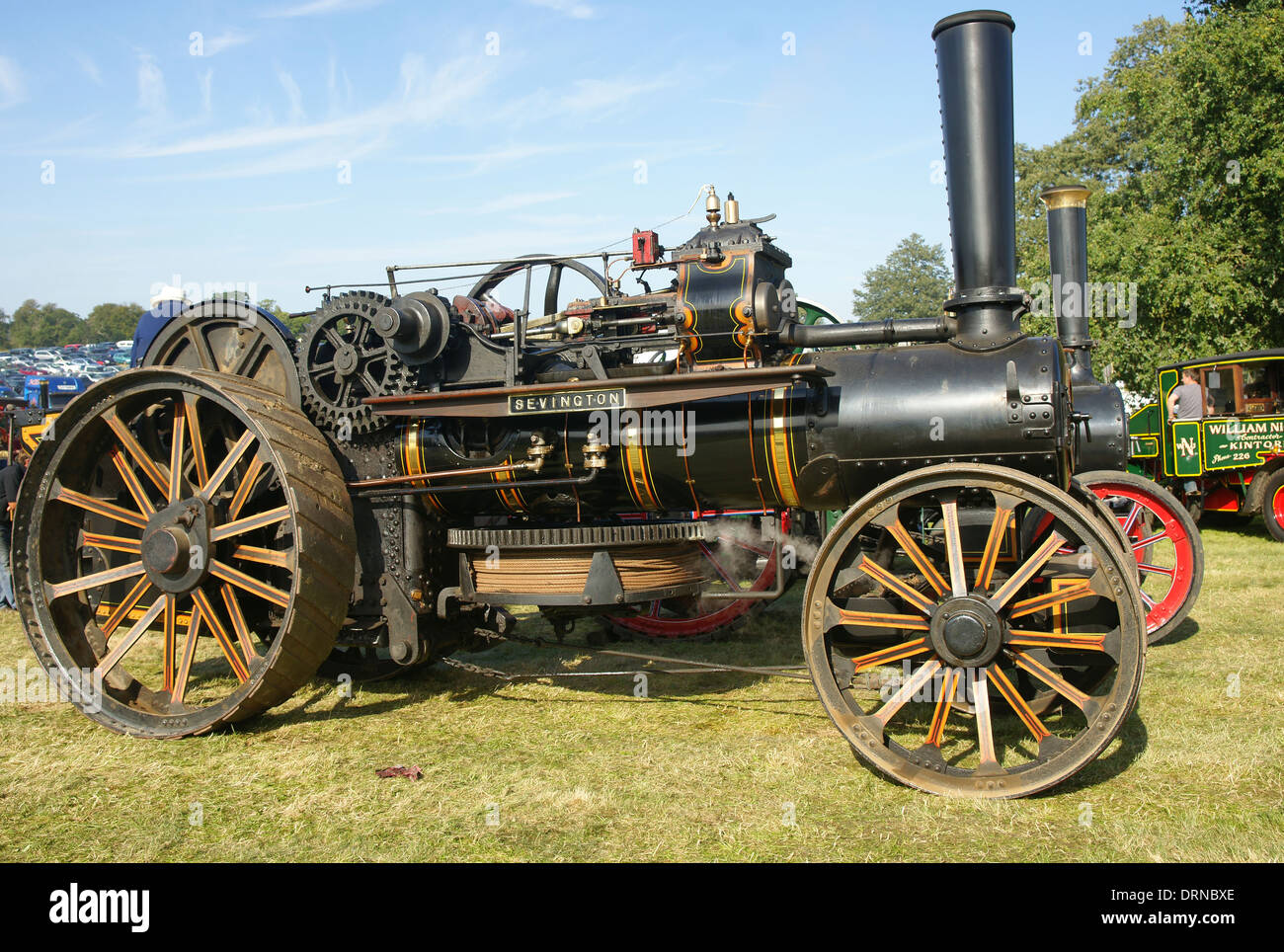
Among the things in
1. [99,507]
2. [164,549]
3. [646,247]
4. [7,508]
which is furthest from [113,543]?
[7,508]

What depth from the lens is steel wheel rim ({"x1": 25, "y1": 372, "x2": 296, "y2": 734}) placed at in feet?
16.7

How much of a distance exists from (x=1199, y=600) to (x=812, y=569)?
5.70 m

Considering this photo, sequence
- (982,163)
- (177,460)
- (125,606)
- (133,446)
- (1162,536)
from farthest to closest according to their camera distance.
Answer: (1162,536) < (125,606) < (133,446) < (177,460) < (982,163)

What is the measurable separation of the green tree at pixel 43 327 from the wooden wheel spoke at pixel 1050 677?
99.3 meters

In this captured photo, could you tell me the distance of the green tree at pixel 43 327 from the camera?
311 feet

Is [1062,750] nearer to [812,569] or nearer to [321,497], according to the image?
[812,569]

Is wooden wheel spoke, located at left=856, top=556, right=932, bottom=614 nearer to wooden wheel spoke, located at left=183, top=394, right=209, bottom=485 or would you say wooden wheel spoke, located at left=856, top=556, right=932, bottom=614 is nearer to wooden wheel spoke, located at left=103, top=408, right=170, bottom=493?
wooden wheel spoke, located at left=183, top=394, right=209, bottom=485

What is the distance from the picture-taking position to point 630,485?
5.17 metres

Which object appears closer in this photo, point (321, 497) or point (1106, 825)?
point (1106, 825)

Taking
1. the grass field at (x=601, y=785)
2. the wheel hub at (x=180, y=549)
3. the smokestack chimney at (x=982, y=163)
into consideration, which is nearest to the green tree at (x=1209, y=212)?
the grass field at (x=601, y=785)

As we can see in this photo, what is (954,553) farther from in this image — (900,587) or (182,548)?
(182,548)

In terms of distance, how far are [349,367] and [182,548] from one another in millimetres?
1273

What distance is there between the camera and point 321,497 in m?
5.00

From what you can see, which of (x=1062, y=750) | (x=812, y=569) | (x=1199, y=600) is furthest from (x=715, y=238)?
(x=1199, y=600)
